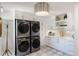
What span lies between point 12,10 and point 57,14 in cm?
65

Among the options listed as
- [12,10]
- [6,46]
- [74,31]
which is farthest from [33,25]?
[74,31]

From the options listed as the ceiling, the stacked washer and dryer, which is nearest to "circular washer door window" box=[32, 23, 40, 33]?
the stacked washer and dryer

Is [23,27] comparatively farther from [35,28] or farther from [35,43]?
[35,43]

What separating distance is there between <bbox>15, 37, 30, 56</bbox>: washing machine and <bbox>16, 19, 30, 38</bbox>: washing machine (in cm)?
6

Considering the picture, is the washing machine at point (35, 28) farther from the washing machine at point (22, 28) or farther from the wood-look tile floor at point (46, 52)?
the wood-look tile floor at point (46, 52)

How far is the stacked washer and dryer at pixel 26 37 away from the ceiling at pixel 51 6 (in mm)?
204

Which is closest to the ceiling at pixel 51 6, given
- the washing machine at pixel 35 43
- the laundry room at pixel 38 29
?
the laundry room at pixel 38 29

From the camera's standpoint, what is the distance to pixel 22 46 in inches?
59.6

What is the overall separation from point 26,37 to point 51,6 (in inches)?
23.0

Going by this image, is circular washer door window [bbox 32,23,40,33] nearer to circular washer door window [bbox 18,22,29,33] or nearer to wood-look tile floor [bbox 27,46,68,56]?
circular washer door window [bbox 18,22,29,33]

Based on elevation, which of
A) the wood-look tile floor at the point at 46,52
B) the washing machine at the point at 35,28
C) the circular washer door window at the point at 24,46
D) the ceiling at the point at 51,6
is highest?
the ceiling at the point at 51,6

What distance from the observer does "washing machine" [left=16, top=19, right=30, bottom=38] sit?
4.85 feet

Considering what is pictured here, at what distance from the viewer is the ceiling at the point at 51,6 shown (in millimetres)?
1483

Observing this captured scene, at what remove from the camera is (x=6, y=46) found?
4.79ft
